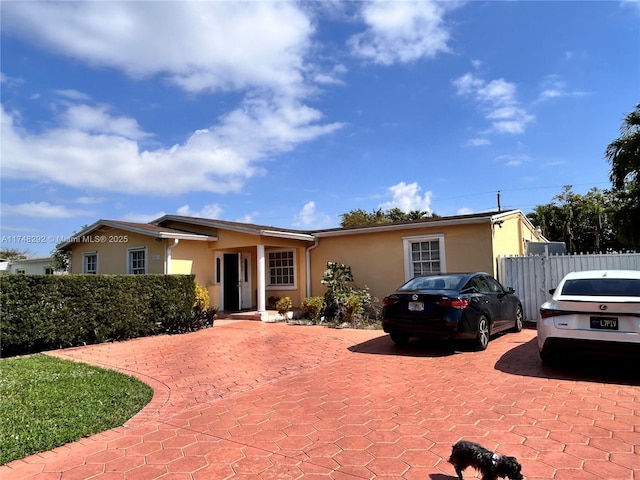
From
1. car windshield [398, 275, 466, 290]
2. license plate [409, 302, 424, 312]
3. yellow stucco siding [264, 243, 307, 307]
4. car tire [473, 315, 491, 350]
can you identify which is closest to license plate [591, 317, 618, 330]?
car tire [473, 315, 491, 350]

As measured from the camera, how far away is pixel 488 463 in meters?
2.88

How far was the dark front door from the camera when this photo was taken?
16.4 metres

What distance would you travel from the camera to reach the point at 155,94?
11117 millimetres

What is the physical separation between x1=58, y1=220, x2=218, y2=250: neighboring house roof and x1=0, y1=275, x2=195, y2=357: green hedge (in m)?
2.03

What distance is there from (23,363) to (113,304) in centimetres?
293

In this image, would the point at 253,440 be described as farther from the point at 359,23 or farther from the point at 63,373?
the point at 359,23

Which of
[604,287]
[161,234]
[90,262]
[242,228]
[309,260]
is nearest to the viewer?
[604,287]

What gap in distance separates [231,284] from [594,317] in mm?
13389

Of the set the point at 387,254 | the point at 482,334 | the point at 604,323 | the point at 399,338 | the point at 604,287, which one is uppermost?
the point at 387,254

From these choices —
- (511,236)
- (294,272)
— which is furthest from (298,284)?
(511,236)

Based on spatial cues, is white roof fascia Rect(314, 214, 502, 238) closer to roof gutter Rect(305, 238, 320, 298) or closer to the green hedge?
roof gutter Rect(305, 238, 320, 298)

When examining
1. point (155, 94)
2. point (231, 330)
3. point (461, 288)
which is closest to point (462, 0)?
point (461, 288)

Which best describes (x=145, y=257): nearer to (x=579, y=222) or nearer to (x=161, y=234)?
(x=161, y=234)

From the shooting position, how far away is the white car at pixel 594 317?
552cm
